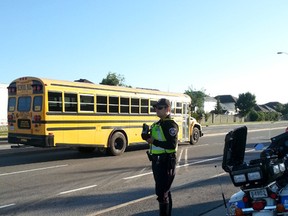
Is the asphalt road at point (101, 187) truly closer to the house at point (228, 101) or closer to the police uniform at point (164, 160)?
the police uniform at point (164, 160)

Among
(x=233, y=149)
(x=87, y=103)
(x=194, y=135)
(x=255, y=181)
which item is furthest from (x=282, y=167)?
(x=194, y=135)

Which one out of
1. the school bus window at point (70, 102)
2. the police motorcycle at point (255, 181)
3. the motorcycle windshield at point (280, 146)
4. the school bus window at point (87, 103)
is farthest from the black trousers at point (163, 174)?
the school bus window at point (87, 103)

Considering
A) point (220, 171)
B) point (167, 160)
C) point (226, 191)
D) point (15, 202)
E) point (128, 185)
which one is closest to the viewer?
point (167, 160)

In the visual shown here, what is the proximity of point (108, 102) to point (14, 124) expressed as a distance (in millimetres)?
3654

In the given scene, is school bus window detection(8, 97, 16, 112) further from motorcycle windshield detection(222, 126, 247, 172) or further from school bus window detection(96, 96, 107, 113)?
motorcycle windshield detection(222, 126, 247, 172)

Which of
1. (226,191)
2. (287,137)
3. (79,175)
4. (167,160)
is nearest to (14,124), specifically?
(79,175)

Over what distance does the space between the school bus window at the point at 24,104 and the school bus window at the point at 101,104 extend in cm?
258

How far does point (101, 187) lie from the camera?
865 centimetres

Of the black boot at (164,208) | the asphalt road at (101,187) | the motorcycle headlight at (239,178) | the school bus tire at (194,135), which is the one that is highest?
the motorcycle headlight at (239,178)

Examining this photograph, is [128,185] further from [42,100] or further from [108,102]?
[108,102]

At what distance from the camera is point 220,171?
11.0 m

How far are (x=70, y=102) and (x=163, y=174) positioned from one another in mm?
8672

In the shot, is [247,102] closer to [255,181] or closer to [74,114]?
[74,114]

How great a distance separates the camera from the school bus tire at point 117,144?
14.5 metres
